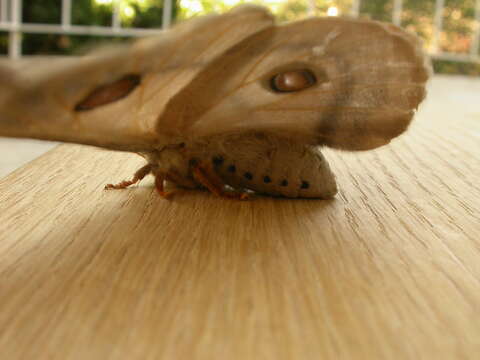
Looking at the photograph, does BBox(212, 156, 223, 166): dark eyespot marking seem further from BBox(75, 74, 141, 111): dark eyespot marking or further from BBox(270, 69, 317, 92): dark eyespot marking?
BBox(75, 74, 141, 111): dark eyespot marking

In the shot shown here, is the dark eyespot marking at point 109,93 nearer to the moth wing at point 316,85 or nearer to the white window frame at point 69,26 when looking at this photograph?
the moth wing at point 316,85

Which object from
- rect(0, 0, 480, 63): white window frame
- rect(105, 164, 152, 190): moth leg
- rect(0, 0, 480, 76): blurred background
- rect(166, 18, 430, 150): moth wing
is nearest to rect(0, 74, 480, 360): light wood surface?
rect(105, 164, 152, 190): moth leg

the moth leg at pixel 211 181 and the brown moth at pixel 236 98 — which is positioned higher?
the brown moth at pixel 236 98

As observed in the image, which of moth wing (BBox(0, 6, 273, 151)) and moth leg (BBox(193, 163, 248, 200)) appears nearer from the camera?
moth wing (BBox(0, 6, 273, 151))

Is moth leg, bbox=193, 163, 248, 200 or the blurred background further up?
the blurred background

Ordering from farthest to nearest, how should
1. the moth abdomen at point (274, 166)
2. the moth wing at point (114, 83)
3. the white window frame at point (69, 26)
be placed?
the white window frame at point (69, 26), the moth abdomen at point (274, 166), the moth wing at point (114, 83)

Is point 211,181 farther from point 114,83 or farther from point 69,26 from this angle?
point 69,26

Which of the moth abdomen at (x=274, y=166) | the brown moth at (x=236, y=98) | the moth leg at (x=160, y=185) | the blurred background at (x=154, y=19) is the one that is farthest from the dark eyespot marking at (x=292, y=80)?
the blurred background at (x=154, y=19)
